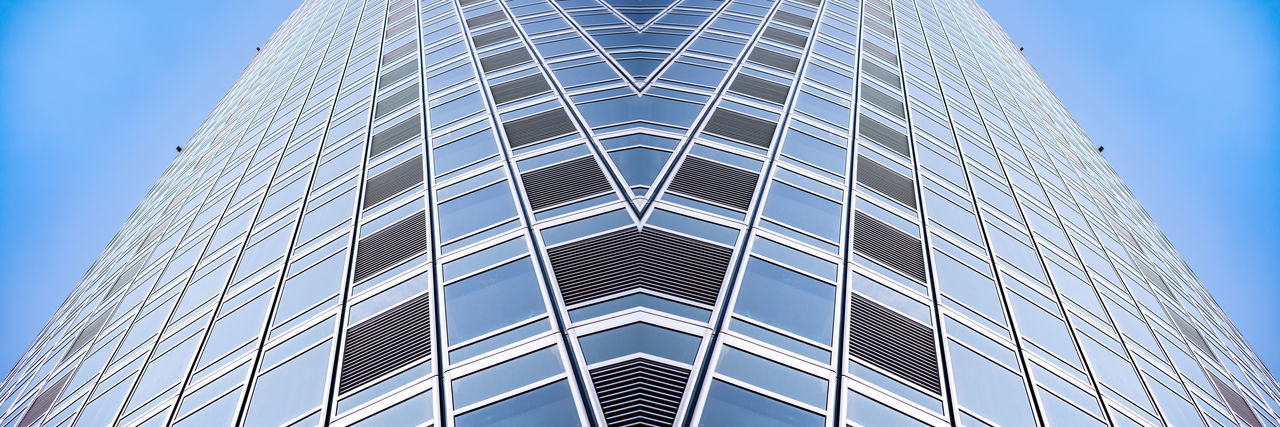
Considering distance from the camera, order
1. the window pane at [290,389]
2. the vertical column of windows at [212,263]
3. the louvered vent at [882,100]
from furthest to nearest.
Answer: the louvered vent at [882,100] → the vertical column of windows at [212,263] → the window pane at [290,389]

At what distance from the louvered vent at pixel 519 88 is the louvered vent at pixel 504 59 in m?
1.71

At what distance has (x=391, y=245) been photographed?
19969mm

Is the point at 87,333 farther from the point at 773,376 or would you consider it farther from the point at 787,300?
the point at 773,376

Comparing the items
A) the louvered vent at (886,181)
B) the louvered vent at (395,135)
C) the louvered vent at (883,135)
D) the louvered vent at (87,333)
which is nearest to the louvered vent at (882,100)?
the louvered vent at (883,135)

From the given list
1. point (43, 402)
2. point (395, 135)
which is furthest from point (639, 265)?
point (43, 402)

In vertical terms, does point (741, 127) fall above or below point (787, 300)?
below

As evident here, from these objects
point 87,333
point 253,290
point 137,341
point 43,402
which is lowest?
point 87,333

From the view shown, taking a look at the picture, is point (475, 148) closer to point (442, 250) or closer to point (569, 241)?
point (442, 250)

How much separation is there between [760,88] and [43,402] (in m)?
20.4

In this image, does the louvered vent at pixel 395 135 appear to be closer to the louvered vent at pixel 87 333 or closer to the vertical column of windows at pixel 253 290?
the vertical column of windows at pixel 253 290

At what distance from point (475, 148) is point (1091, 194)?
22.7 meters

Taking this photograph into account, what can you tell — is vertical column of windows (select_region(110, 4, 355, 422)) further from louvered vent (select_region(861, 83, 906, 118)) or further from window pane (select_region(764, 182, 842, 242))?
louvered vent (select_region(861, 83, 906, 118))

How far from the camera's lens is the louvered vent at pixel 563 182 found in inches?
769

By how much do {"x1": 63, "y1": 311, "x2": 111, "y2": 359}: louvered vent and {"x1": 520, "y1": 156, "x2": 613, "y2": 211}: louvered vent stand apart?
1402 cm
